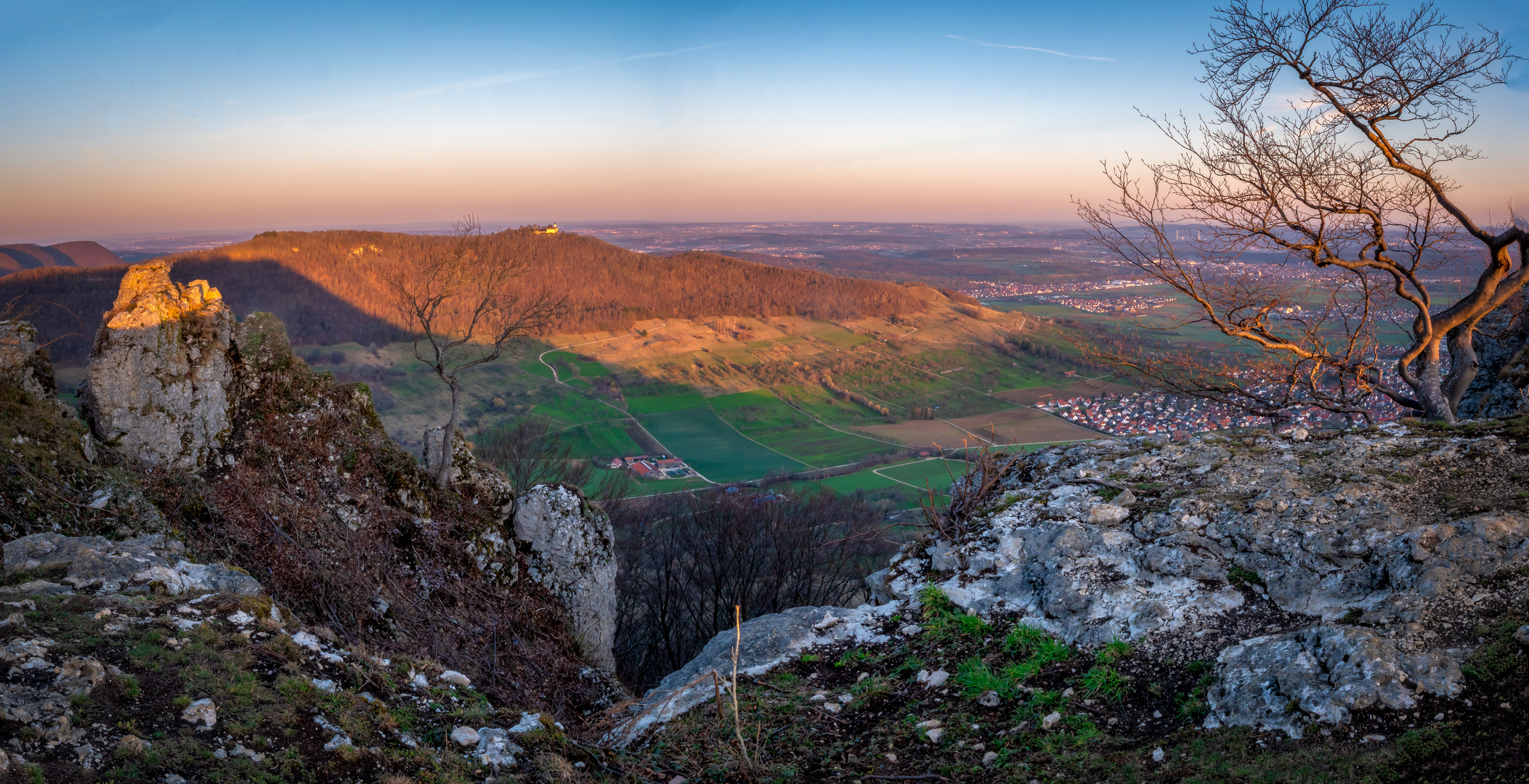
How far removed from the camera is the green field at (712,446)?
52094 mm

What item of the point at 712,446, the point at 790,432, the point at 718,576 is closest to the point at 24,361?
the point at 718,576

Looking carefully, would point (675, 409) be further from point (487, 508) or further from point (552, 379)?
point (487, 508)

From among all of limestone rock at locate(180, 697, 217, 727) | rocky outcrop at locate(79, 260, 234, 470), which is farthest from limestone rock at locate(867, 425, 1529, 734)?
rocky outcrop at locate(79, 260, 234, 470)

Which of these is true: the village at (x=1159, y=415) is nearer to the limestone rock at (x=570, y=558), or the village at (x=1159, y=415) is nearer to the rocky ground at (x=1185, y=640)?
the rocky ground at (x=1185, y=640)

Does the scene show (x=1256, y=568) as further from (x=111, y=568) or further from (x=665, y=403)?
(x=665, y=403)

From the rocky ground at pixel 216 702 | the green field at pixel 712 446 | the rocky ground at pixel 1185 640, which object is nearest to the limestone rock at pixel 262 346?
the rocky ground at pixel 216 702

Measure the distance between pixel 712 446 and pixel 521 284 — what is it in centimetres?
3129

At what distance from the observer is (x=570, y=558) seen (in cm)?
1325

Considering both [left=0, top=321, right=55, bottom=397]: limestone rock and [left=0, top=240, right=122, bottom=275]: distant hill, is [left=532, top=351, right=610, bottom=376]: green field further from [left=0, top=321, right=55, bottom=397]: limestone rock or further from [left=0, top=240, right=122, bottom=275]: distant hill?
[left=0, top=321, right=55, bottom=397]: limestone rock

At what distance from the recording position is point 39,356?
31.8 feet

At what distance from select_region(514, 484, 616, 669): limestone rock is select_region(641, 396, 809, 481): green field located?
35.9 metres

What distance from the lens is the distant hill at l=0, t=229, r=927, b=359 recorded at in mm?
60938

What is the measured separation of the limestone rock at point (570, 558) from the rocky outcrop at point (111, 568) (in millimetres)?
6588

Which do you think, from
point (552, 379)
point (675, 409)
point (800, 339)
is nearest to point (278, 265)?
point (552, 379)
